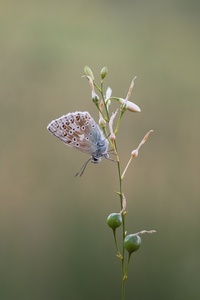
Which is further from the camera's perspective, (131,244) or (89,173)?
(89,173)

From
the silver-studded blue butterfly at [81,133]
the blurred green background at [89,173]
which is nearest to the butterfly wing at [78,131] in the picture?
the silver-studded blue butterfly at [81,133]

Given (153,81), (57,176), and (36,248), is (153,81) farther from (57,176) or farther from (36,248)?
(36,248)

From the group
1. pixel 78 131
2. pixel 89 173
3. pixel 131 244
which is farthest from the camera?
pixel 89 173

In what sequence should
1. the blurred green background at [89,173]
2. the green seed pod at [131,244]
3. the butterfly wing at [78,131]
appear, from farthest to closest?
1. the blurred green background at [89,173]
2. the butterfly wing at [78,131]
3. the green seed pod at [131,244]

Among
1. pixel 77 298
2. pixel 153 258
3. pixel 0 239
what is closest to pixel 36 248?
pixel 0 239

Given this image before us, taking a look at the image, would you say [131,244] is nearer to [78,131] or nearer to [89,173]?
[78,131]

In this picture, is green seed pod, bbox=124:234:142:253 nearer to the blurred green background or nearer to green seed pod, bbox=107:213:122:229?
green seed pod, bbox=107:213:122:229

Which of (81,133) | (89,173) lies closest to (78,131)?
(81,133)

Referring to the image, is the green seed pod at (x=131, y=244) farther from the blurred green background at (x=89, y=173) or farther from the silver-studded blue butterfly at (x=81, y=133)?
the blurred green background at (x=89, y=173)
